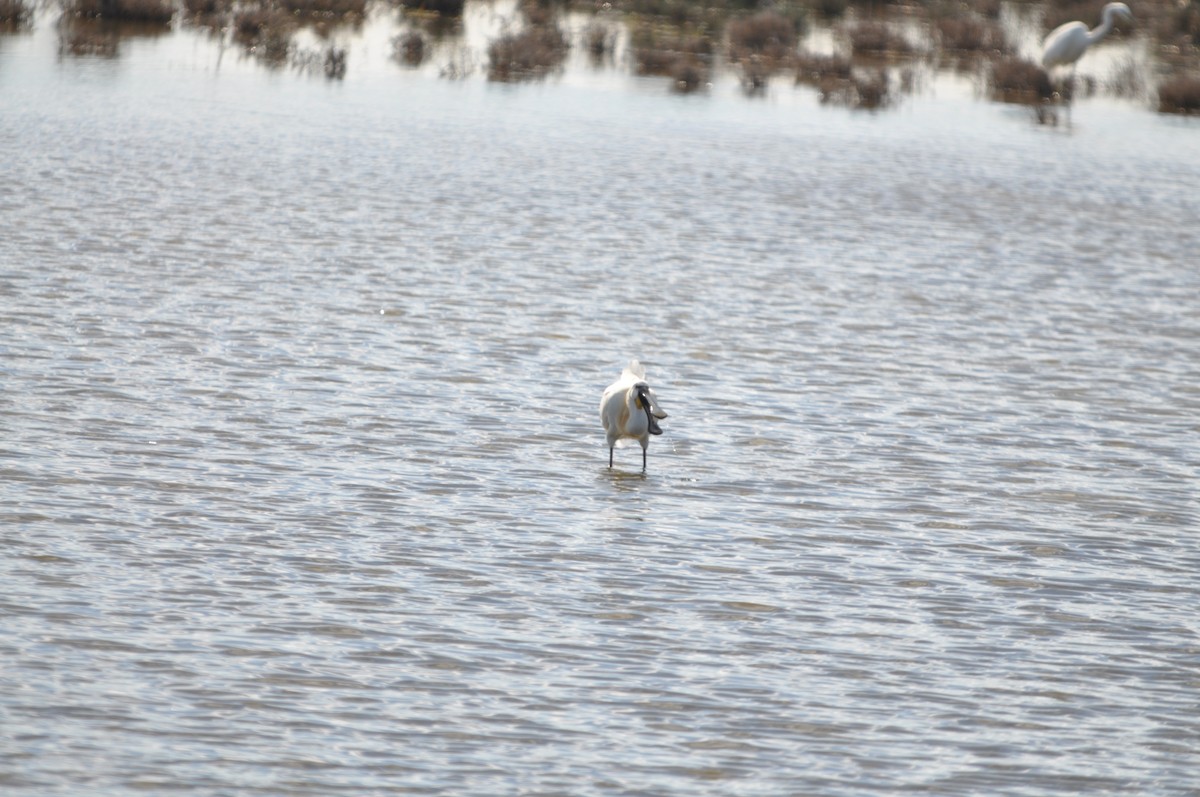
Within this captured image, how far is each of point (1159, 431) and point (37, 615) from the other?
22.2 ft

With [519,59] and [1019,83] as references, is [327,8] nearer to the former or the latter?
[519,59]

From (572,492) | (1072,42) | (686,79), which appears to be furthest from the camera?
(1072,42)

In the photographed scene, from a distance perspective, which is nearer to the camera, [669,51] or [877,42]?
[669,51]

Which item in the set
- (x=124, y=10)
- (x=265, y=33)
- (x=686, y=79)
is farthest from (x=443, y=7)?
(x=686, y=79)

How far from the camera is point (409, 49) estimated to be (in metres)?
28.5

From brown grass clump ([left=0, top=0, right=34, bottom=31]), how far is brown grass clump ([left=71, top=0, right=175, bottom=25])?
5.43 ft

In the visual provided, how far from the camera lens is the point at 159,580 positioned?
6.72m

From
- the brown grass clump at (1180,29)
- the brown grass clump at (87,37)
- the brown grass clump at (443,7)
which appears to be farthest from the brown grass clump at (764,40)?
the brown grass clump at (87,37)

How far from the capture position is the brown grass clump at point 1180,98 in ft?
A: 90.7

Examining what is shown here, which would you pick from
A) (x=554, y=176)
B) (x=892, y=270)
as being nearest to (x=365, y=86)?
(x=554, y=176)

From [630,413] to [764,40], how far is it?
82.3 feet

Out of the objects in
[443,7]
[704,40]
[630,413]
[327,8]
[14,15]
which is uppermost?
[443,7]

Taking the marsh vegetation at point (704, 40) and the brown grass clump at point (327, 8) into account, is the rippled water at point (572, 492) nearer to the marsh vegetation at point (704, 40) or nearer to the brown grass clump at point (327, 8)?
the marsh vegetation at point (704, 40)

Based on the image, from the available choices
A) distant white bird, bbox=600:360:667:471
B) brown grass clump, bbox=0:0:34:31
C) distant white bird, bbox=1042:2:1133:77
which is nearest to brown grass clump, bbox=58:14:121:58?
brown grass clump, bbox=0:0:34:31
